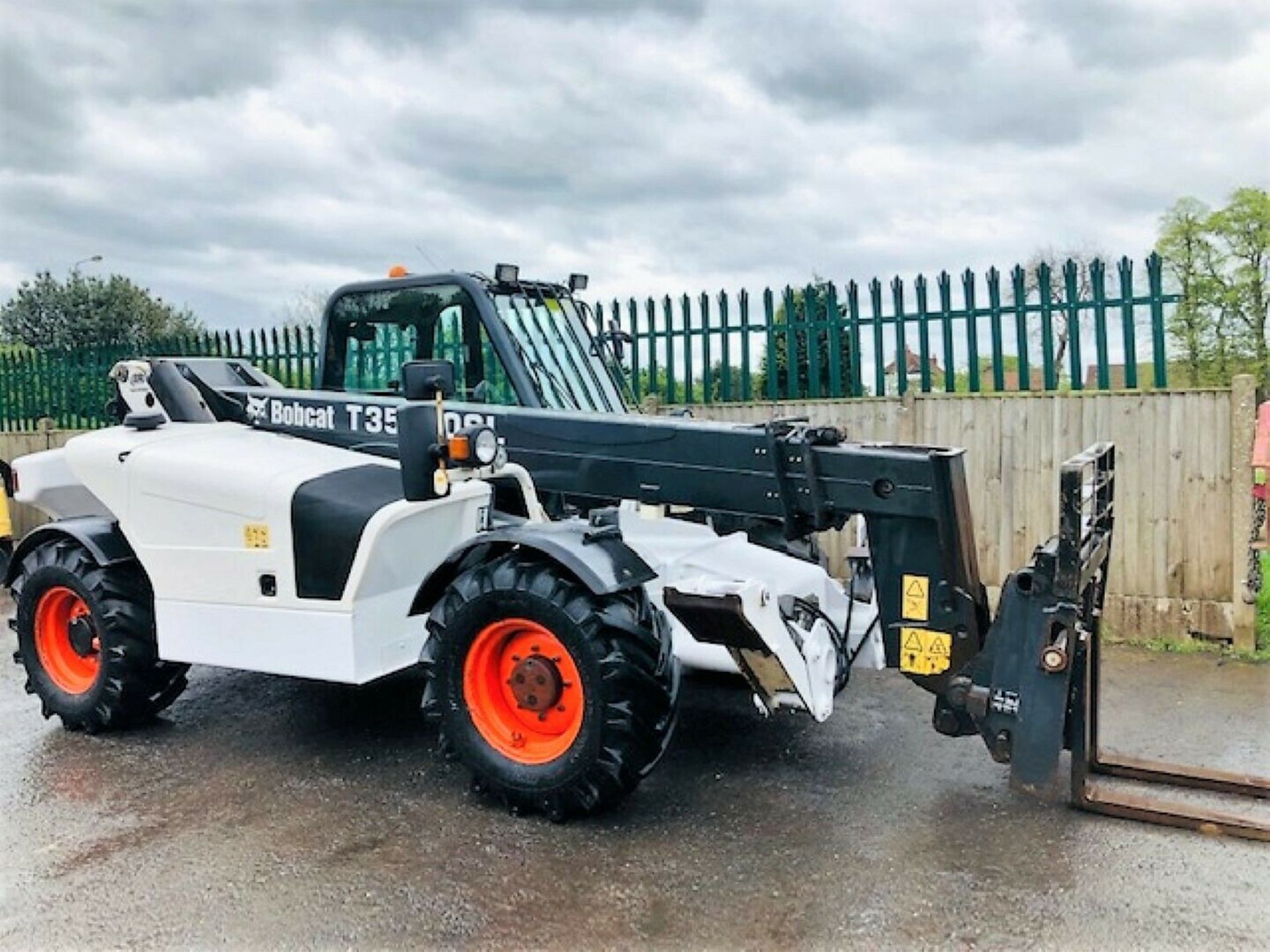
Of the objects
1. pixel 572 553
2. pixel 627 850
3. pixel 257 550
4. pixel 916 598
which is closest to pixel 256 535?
pixel 257 550

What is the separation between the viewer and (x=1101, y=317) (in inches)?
290

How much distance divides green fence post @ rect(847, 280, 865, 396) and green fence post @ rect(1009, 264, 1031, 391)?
1.15 m

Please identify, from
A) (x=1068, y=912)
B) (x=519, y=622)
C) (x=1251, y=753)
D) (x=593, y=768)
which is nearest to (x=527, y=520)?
(x=519, y=622)

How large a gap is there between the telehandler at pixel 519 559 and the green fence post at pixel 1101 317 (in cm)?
322

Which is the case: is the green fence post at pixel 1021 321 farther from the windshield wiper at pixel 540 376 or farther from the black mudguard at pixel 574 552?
the black mudguard at pixel 574 552

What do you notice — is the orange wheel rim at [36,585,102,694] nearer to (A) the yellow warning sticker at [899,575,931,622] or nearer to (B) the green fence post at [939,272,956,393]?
(A) the yellow warning sticker at [899,575,931,622]

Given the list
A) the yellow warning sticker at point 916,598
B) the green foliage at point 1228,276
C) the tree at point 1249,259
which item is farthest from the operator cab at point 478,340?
the tree at point 1249,259

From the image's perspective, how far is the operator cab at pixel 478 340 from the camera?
17.7 feet

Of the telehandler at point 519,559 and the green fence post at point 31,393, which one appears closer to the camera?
the telehandler at point 519,559

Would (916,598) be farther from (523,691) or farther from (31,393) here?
(31,393)

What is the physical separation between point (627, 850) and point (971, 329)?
5.24 metres

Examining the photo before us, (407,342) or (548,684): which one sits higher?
(407,342)

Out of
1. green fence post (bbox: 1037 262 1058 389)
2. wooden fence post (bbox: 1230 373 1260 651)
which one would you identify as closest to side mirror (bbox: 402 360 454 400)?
green fence post (bbox: 1037 262 1058 389)

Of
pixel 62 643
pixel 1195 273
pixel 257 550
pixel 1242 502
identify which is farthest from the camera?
pixel 1195 273
